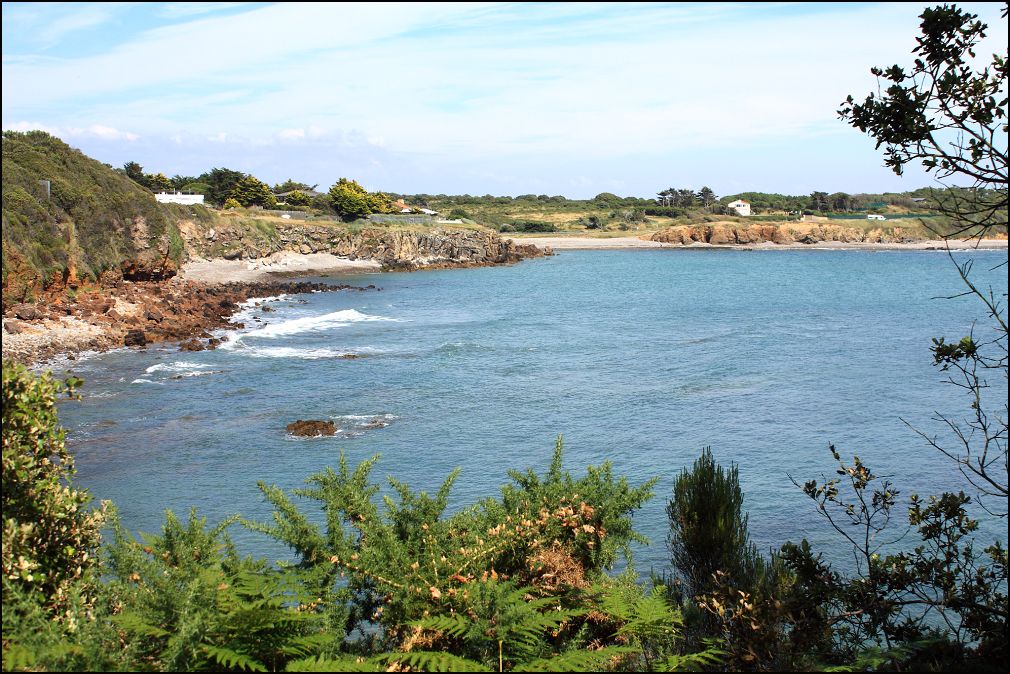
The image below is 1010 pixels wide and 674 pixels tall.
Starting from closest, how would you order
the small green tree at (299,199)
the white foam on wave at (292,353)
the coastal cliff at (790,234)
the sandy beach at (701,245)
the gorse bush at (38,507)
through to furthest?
the gorse bush at (38,507)
the white foam on wave at (292,353)
the small green tree at (299,199)
the sandy beach at (701,245)
the coastal cliff at (790,234)

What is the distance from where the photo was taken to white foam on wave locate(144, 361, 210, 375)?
104ft

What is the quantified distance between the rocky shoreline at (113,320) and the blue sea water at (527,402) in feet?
5.72

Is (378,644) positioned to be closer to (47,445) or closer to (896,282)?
(47,445)

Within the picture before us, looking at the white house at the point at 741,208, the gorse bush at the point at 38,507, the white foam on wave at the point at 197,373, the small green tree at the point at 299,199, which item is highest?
the white house at the point at 741,208

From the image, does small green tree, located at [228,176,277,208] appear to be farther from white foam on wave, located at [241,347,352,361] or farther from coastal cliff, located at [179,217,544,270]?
white foam on wave, located at [241,347,352,361]

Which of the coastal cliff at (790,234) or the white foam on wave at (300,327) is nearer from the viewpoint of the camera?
the white foam on wave at (300,327)

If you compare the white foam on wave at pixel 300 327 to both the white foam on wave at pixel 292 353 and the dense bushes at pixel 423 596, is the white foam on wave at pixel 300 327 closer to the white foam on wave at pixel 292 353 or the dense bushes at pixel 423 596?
the white foam on wave at pixel 292 353

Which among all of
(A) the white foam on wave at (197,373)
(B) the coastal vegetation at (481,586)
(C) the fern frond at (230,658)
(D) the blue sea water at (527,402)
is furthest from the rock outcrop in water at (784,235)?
(C) the fern frond at (230,658)

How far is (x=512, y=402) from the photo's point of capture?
2769 centimetres

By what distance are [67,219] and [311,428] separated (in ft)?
100

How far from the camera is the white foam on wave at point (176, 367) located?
104 ft

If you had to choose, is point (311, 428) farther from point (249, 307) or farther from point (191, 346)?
point (249, 307)

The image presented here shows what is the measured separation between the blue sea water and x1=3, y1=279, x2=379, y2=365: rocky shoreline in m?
1.74

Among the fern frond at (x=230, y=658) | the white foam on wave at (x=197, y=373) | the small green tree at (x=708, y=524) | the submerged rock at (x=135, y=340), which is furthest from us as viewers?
the submerged rock at (x=135, y=340)
